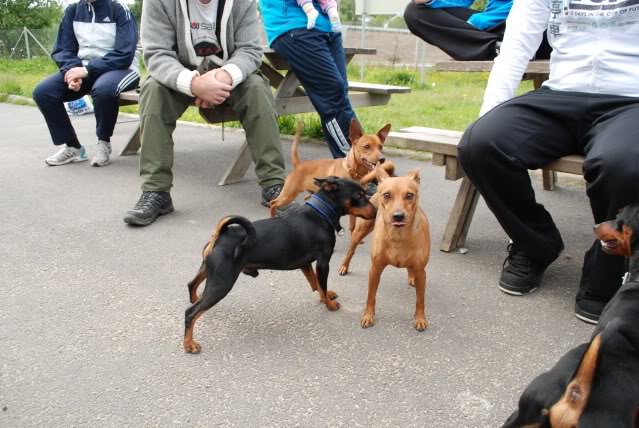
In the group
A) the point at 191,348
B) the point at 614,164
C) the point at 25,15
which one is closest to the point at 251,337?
the point at 191,348

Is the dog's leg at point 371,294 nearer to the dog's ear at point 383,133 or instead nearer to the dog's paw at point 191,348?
the dog's paw at point 191,348

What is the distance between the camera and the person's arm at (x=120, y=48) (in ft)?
16.7

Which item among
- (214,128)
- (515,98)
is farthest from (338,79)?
(214,128)

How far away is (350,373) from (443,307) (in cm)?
72

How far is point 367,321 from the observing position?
2496 millimetres

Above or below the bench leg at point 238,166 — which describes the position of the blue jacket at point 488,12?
above

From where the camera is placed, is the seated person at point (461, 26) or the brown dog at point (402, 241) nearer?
the brown dog at point (402, 241)

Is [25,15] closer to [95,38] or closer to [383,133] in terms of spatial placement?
[95,38]

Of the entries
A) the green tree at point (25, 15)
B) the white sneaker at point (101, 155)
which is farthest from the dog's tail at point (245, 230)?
the green tree at point (25, 15)

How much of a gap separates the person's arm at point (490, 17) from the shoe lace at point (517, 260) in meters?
1.50

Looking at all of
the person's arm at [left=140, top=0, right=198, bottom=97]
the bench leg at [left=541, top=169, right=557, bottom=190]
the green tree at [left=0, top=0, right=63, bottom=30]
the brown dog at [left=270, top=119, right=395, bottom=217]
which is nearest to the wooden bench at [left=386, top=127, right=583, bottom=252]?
the brown dog at [left=270, top=119, right=395, bottom=217]

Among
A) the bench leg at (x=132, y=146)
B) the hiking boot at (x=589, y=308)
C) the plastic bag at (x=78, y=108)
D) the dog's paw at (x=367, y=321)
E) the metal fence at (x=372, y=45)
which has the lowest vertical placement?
the metal fence at (x=372, y=45)

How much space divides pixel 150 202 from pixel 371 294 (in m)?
1.90

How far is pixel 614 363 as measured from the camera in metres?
1.43
